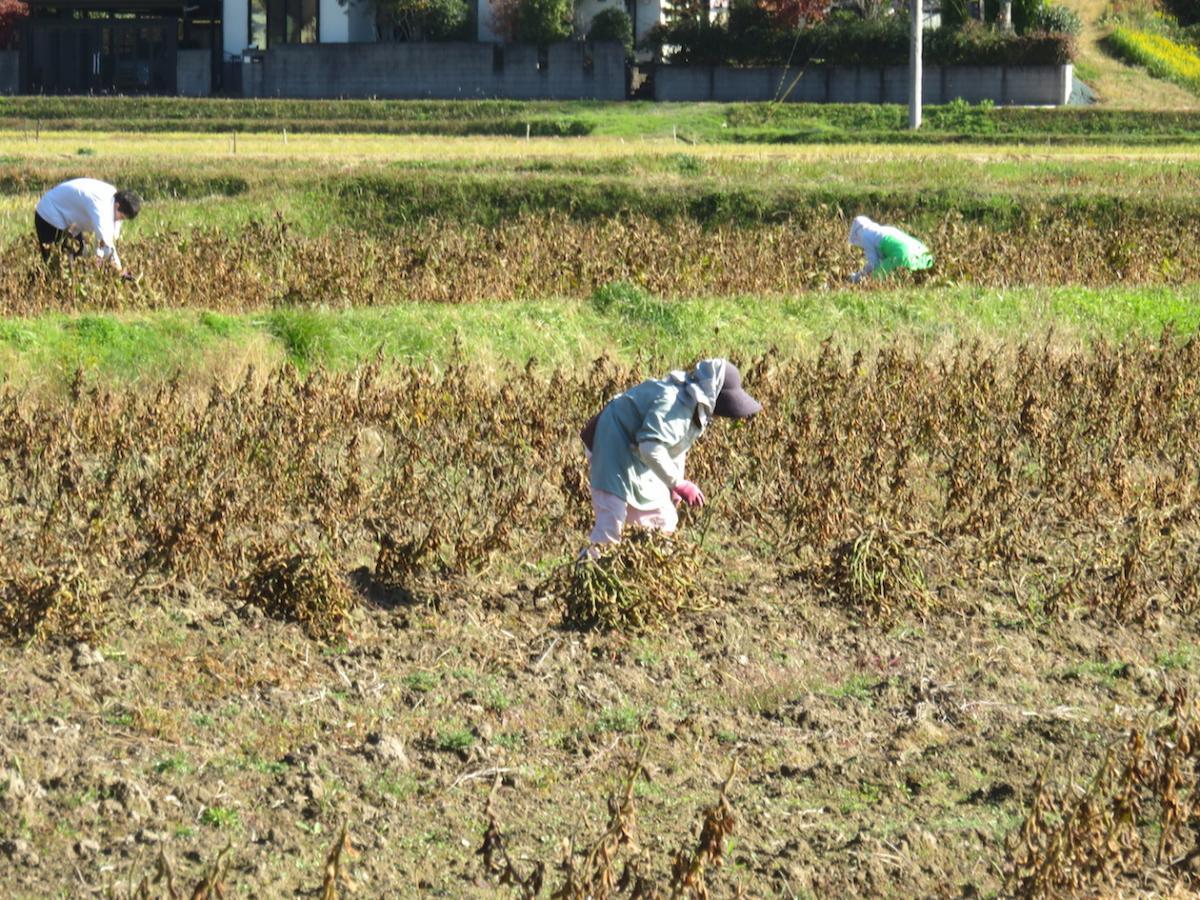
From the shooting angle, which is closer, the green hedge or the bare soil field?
the bare soil field

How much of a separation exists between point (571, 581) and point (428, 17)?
3650 cm

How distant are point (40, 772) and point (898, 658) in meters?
3.20

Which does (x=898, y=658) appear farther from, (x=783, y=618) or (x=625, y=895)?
(x=625, y=895)

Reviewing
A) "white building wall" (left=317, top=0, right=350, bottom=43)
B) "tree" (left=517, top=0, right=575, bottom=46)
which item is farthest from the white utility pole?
"white building wall" (left=317, top=0, right=350, bottom=43)

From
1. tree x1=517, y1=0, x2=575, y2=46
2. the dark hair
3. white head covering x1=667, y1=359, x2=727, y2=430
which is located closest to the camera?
white head covering x1=667, y1=359, x2=727, y2=430

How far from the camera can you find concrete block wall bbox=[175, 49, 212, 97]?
4288 centimetres

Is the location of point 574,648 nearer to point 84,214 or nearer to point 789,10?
point 84,214

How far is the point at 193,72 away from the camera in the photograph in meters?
43.0

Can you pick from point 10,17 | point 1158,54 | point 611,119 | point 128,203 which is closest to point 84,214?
point 128,203

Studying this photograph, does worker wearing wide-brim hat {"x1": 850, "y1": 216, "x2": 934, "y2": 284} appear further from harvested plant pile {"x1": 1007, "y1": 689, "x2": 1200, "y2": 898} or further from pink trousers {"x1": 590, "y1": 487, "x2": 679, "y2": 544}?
harvested plant pile {"x1": 1007, "y1": 689, "x2": 1200, "y2": 898}

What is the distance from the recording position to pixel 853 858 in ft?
16.6

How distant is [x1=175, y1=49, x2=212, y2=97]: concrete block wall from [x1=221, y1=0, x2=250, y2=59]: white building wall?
678mm

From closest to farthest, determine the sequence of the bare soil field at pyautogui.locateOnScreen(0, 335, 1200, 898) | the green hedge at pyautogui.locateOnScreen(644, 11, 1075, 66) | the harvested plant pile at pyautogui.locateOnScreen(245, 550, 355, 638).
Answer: the bare soil field at pyautogui.locateOnScreen(0, 335, 1200, 898) < the harvested plant pile at pyautogui.locateOnScreen(245, 550, 355, 638) < the green hedge at pyautogui.locateOnScreen(644, 11, 1075, 66)

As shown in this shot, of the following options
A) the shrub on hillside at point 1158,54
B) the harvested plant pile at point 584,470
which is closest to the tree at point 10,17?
the shrub on hillside at point 1158,54
